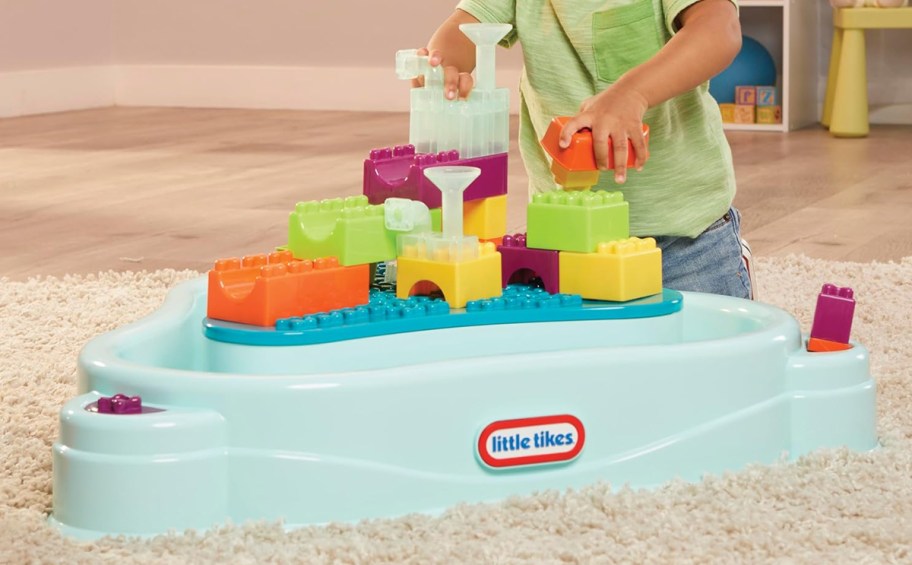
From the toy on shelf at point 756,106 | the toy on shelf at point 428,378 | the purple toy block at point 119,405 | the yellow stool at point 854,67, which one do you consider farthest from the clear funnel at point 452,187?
the toy on shelf at point 756,106

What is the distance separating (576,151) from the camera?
2.88 feet

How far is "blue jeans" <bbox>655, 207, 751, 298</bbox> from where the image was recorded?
1206 millimetres

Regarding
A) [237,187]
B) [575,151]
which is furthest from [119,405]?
[237,187]

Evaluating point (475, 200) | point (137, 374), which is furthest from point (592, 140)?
point (137, 374)

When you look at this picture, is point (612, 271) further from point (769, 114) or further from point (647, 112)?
point (769, 114)

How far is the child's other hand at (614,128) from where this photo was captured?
873 millimetres

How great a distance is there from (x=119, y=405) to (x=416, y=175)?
27 centimetres

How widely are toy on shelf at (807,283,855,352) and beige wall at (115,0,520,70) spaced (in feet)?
9.41

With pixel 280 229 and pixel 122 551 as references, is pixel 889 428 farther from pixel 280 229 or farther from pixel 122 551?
pixel 280 229

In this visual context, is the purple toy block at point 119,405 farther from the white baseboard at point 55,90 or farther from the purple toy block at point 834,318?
the white baseboard at point 55,90

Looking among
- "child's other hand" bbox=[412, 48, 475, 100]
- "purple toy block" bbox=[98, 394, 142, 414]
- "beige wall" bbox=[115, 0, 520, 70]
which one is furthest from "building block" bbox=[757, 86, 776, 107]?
"purple toy block" bbox=[98, 394, 142, 414]

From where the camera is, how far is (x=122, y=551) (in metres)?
0.69

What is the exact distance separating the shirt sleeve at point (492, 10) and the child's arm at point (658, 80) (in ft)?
0.64

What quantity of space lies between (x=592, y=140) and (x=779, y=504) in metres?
0.27
